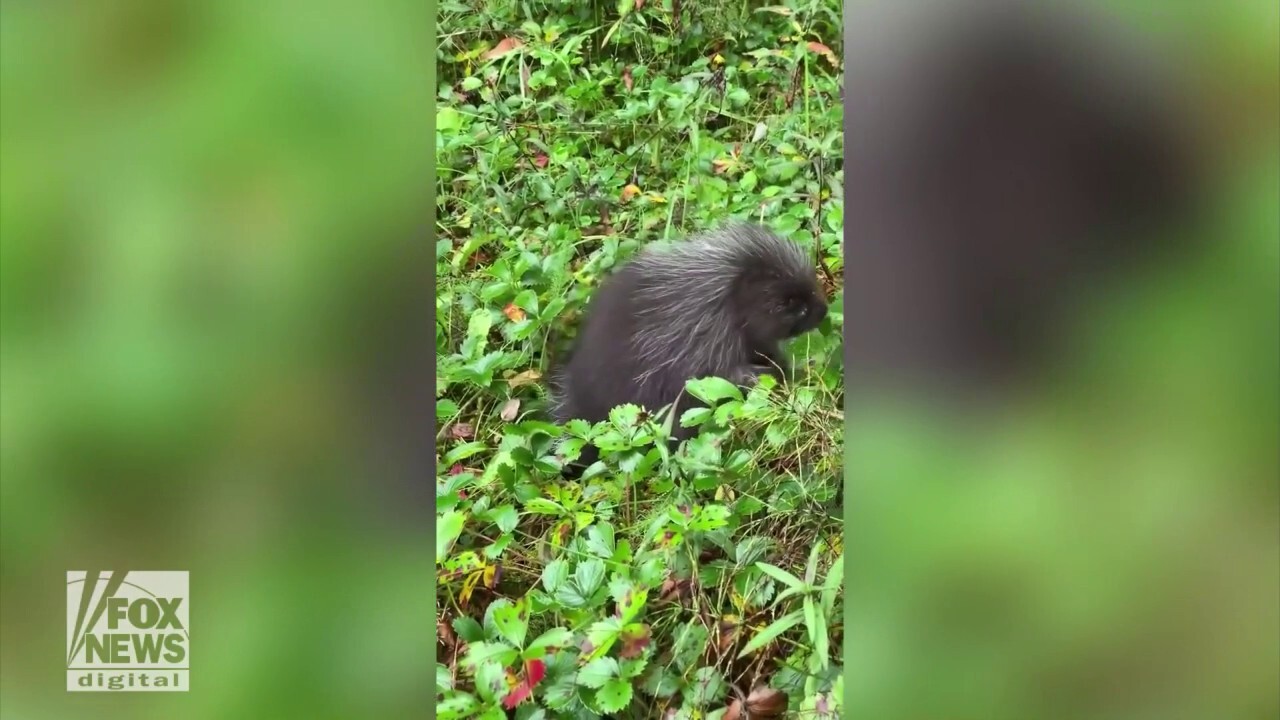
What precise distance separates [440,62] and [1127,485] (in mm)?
802

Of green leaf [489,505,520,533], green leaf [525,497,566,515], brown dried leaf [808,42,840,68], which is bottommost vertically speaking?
green leaf [489,505,520,533]

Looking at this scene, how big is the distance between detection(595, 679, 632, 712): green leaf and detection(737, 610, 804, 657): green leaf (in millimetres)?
127

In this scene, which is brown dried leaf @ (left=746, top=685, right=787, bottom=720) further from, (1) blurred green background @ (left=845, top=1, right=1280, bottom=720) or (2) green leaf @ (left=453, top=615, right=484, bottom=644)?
(2) green leaf @ (left=453, top=615, right=484, bottom=644)

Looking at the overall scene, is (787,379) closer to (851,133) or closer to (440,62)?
(851,133)

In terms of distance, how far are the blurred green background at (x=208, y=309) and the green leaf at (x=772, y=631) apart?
1.30 ft

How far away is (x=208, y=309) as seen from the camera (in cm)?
90

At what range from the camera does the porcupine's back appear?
1007 mm

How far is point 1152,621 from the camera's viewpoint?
92 centimetres

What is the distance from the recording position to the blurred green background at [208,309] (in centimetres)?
89

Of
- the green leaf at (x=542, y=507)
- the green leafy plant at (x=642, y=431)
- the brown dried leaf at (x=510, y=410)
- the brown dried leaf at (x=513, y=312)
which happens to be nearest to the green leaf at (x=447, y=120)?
the green leafy plant at (x=642, y=431)

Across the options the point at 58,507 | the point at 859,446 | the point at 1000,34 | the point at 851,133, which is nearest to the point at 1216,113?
the point at 1000,34

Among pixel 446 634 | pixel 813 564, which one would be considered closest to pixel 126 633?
pixel 446 634

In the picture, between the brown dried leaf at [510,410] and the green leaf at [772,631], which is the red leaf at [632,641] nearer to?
the green leaf at [772,631]

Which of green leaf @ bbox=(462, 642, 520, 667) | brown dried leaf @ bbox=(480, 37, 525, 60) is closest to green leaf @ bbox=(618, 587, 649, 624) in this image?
green leaf @ bbox=(462, 642, 520, 667)
